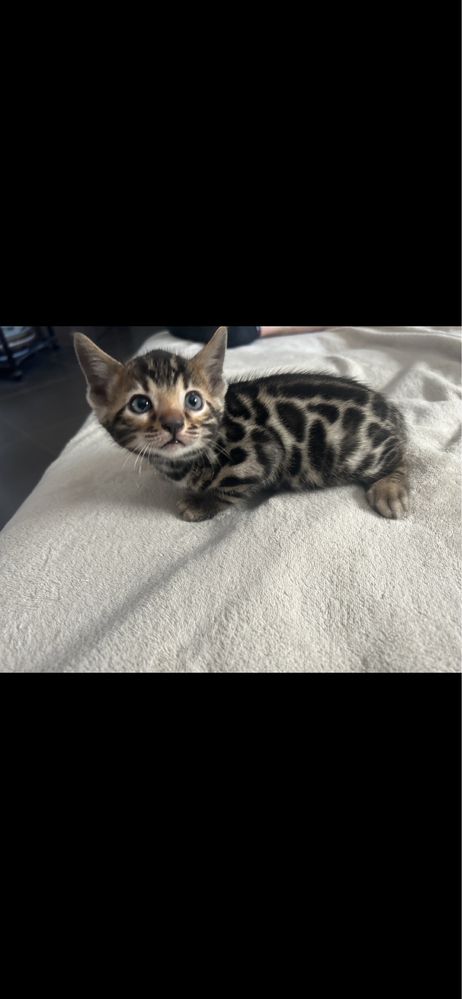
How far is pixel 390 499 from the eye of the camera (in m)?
0.91

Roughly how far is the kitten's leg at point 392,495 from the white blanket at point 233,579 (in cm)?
2

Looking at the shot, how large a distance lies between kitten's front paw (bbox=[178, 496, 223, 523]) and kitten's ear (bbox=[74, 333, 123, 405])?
265mm

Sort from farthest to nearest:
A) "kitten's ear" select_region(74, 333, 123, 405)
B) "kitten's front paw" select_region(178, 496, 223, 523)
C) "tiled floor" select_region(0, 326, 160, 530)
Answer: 1. "tiled floor" select_region(0, 326, 160, 530)
2. "kitten's front paw" select_region(178, 496, 223, 523)
3. "kitten's ear" select_region(74, 333, 123, 405)

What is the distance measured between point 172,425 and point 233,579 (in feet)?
0.99

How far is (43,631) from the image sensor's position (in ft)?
2.38

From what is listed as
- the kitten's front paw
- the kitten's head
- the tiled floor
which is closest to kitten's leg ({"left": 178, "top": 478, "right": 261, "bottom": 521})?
the kitten's front paw

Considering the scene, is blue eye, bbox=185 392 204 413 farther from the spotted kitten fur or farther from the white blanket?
the white blanket

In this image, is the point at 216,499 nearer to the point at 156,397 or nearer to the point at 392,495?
the point at 156,397

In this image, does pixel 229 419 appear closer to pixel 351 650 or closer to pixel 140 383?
pixel 140 383

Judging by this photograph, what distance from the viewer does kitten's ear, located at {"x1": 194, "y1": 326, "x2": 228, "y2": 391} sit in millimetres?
896

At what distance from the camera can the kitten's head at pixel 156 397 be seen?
33.8 inches

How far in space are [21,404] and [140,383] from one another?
0.86 meters

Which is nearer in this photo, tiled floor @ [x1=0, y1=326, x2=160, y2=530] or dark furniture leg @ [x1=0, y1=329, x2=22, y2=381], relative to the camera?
dark furniture leg @ [x1=0, y1=329, x2=22, y2=381]

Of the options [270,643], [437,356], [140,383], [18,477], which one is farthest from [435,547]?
[18,477]
